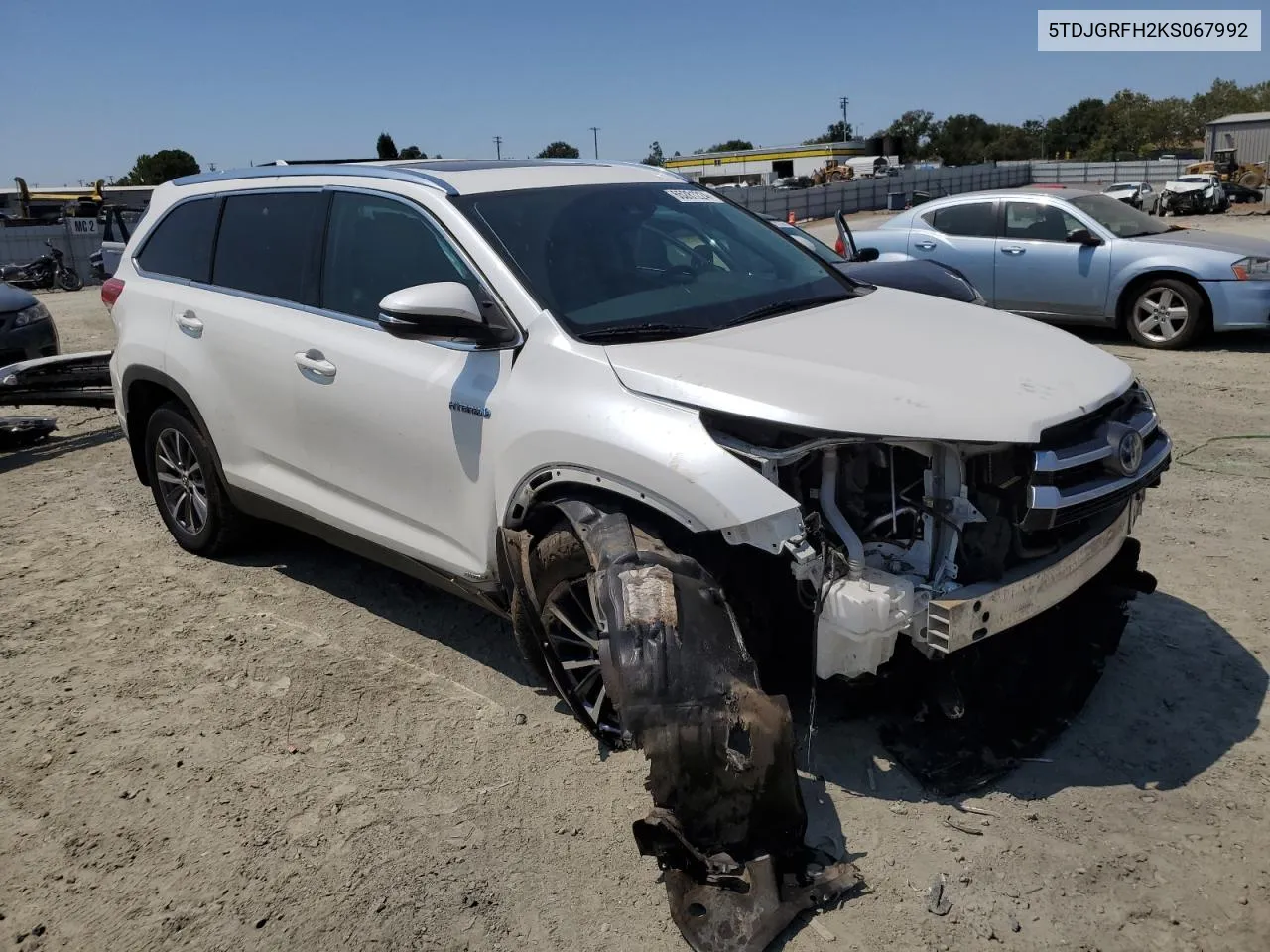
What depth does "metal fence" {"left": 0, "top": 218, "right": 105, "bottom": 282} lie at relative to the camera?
25.2 metres

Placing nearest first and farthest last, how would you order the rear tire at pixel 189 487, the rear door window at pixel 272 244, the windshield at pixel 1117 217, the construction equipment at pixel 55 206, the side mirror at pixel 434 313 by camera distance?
the side mirror at pixel 434 313
the rear door window at pixel 272 244
the rear tire at pixel 189 487
the windshield at pixel 1117 217
the construction equipment at pixel 55 206

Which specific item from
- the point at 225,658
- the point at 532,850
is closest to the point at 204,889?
the point at 532,850

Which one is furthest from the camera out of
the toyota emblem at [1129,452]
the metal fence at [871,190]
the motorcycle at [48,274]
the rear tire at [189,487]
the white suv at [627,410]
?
the metal fence at [871,190]

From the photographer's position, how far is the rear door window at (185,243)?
16.0ft

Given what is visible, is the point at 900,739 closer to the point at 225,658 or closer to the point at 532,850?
the point at 532,850

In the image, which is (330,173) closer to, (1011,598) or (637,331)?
(637,331)

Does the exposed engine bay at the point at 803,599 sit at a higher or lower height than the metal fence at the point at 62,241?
lower

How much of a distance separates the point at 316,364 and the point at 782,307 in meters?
1.81

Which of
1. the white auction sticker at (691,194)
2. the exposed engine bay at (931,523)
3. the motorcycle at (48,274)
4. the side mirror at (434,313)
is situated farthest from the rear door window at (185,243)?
the motorcycle at (48,274)

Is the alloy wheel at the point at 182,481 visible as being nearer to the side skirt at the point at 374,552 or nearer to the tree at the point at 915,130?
the side skirt at the point at 374,552

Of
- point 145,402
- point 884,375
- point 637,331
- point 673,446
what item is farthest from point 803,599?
point 145,402

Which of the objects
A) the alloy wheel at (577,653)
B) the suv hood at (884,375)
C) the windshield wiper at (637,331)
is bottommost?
the alloy wheel at (577,653)

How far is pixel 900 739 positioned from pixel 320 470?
8.05 ft

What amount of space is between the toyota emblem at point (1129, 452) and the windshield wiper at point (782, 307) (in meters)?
1.23
